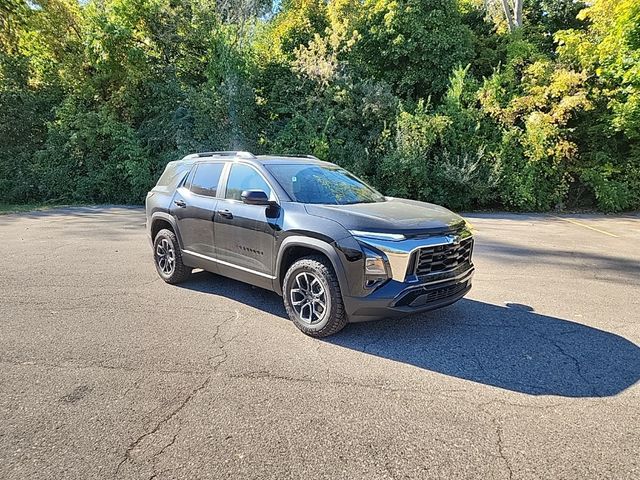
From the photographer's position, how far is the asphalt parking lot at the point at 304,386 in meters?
2.44

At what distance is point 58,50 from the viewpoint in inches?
687

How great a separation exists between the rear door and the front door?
18cm

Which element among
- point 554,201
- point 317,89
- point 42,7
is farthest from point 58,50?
point 554,201

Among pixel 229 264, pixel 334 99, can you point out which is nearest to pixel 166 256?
pixel 229 264

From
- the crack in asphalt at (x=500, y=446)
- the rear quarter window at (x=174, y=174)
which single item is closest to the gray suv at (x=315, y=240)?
the rear quarter window at (x=174, y=174)

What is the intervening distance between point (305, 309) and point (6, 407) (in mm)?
2451

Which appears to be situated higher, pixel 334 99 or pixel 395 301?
pixel 334 99

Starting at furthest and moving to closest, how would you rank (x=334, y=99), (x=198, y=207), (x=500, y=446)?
(x=334, y=99)
(x=198, y=207)
(x=500, y=446)

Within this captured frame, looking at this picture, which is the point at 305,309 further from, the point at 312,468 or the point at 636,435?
the point at 636,435

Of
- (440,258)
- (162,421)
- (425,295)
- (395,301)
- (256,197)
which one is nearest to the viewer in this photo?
(162,421)

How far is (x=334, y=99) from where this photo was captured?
15.6m

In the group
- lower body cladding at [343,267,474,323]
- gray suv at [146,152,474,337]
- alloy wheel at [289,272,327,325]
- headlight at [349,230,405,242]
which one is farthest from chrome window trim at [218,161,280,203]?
lower body cladding at [343,267,474,323]

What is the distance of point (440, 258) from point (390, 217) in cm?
61

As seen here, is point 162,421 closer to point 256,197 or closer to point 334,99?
point 256,197
